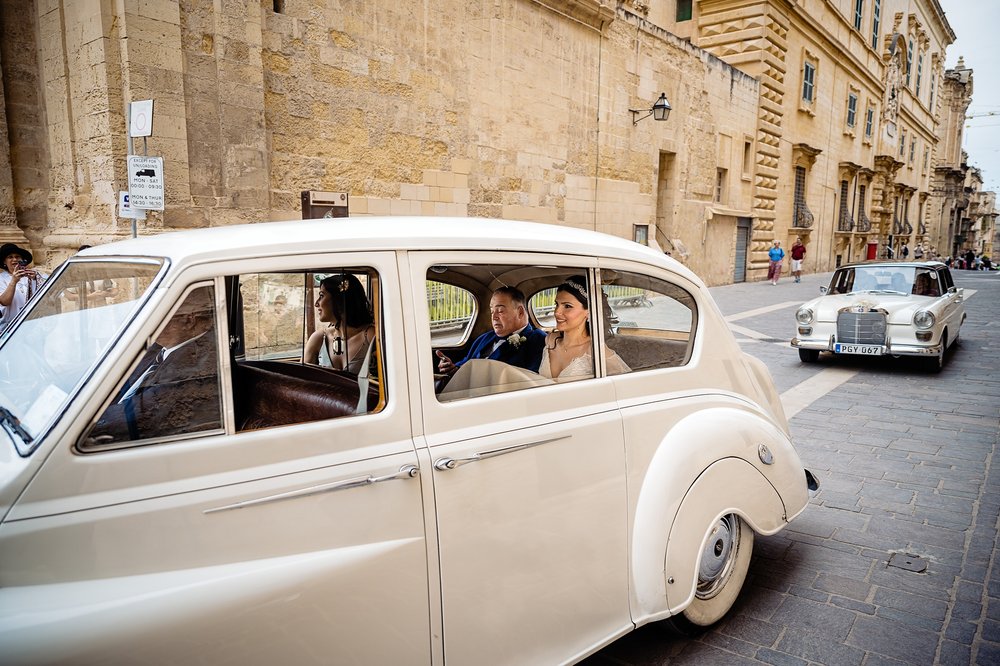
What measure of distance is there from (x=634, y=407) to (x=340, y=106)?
9.66 m

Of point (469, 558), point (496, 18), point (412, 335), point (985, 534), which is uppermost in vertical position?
point (496, 18)

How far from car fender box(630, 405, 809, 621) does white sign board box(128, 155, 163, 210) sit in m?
5.80

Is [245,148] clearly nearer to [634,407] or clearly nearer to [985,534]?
[634,407]

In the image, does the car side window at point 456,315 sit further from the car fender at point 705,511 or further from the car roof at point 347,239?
the car fender at point 705,511

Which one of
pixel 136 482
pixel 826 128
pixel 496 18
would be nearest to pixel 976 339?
pixel 496 18

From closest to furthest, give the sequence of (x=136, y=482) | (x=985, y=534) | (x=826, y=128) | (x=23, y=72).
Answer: (x=136, y=482), (x=985, y=534), (x=23, y=72), (x=826, y=128)

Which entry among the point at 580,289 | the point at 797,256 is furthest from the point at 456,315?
the point at 797,256

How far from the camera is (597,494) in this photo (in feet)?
7.69

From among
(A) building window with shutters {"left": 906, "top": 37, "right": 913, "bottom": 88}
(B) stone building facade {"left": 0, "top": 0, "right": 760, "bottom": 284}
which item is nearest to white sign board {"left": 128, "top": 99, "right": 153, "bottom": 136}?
(B) stone building facade {"left": 0, "top": 0, "right": 760, "bottom": 284}

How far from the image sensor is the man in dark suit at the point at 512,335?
9.17ft

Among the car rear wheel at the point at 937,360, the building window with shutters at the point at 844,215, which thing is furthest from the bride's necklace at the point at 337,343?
the building window with shutters at the point at 844,215

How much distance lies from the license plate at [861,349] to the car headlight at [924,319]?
0.54 metres

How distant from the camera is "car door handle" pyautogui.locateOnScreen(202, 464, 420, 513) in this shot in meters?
1.59

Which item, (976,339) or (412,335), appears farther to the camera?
(976,339)
